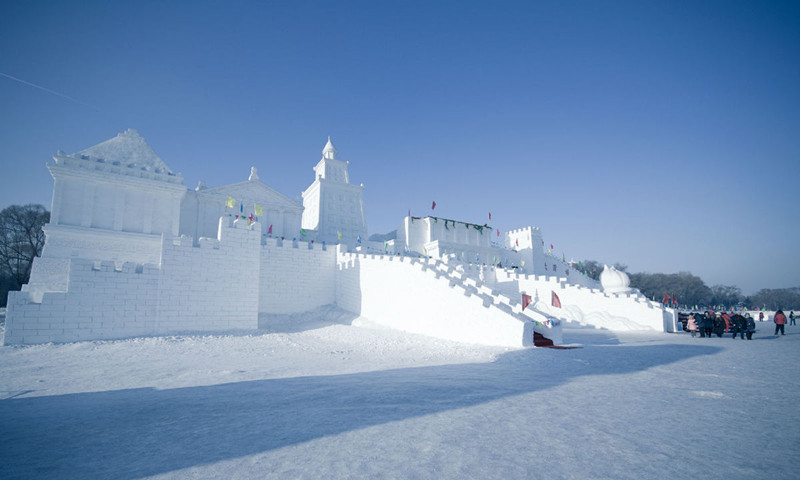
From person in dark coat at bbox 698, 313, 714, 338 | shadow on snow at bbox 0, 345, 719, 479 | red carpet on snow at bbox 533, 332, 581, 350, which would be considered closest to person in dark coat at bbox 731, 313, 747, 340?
person in dark coat at bbox 698, 313, 714, 338

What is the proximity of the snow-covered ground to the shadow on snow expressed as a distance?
27 mm

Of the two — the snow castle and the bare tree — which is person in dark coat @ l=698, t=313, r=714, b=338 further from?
the bare tree

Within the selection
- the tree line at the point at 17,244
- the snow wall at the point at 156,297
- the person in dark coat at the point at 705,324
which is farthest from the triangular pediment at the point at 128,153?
the person in dark coat at the point at 705,324

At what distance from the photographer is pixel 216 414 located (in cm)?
480

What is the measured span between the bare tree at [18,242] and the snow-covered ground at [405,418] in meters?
27.4

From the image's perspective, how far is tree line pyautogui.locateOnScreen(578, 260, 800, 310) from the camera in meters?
62.1

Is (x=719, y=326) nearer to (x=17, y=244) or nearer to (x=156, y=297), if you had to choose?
(x=156, y=297)

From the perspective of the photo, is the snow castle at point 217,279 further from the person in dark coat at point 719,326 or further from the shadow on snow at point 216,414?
the shadow on snow at point 216,414

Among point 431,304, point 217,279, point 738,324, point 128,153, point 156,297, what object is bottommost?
point 738,324

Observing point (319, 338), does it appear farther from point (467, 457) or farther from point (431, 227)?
point (431, 227)

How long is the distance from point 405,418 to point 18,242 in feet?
128

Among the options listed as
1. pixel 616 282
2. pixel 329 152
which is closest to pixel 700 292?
pixel 616 282

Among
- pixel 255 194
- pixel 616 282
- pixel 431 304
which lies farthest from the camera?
pixel 255 194

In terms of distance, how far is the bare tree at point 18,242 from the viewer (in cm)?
2817
